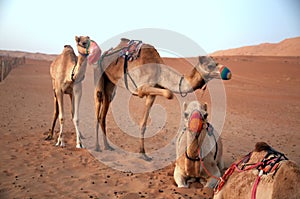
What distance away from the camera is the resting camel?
5449mm

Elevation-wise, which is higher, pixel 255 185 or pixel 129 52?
pixel 129 52

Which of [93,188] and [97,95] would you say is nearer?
[93,188]

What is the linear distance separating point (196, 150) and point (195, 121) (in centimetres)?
48

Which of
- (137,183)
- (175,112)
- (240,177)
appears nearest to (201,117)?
(240,177)

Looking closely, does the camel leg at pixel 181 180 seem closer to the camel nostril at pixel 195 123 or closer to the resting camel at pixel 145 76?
the camel nostril at pixel 195 123

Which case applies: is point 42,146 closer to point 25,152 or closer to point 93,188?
point 25,152

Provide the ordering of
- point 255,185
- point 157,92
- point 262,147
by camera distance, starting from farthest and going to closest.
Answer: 1. point 157,92
2. point 262,147
3. point 255,185

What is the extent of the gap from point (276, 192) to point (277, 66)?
39.3m

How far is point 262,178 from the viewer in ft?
10.3

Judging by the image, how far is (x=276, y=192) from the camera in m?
2.84

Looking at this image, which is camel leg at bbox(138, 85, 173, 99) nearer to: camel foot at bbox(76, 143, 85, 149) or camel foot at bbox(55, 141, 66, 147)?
camel foot at bbox(76, 143, 85, 149)

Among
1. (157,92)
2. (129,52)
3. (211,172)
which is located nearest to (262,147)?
(211,172)

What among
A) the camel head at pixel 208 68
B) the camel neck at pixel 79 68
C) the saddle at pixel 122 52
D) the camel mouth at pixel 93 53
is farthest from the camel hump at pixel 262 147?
the camel neck at pixel 79 68

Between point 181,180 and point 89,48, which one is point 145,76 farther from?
point 181,180
